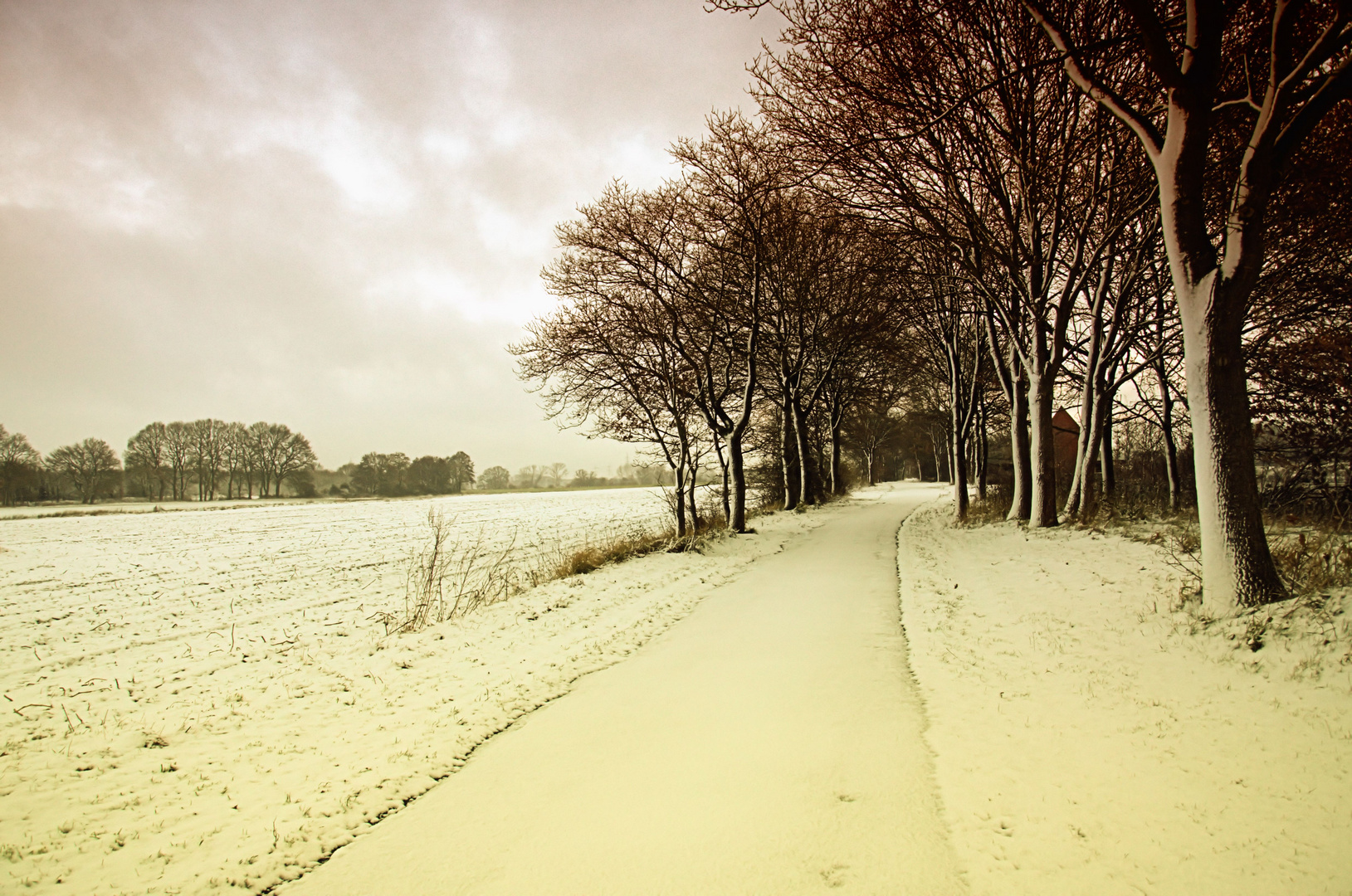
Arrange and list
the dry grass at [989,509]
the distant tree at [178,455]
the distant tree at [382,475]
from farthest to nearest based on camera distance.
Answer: the distant tree at [382,475], the distant tree at [178,455], the dry grass at [989,509]

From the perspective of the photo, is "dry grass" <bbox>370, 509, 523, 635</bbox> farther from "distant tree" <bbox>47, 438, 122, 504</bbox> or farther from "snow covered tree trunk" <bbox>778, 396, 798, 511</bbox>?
"distant tree" <bbox>47, 438, 122, 504</bbox>

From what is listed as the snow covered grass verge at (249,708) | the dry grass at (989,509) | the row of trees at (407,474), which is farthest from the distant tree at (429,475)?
the dry grass at (989,509)

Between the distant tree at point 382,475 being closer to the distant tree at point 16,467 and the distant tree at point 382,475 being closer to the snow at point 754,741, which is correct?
the distant tree at point 16,467

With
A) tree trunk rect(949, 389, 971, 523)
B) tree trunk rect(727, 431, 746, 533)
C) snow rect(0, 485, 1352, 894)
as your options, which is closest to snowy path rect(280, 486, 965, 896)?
snow rect(0, 485, 1352, 894)

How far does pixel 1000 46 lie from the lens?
9836mm

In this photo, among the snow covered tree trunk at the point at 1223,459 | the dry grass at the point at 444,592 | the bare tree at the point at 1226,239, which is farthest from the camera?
the dry grass at the point at 444,592

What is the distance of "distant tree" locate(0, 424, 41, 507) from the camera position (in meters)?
47.1

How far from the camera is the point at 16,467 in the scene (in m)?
47.9

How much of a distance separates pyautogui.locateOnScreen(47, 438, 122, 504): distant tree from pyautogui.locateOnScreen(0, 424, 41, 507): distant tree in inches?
154

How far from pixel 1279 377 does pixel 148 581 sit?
2578cm

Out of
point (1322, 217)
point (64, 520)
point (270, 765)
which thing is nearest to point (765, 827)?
point (270, 765)

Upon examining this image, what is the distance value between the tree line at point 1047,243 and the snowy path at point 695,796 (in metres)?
4.01

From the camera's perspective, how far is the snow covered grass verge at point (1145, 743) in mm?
2604

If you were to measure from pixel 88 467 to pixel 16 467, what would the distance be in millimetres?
8336
